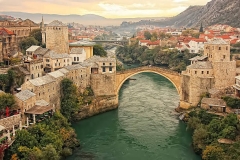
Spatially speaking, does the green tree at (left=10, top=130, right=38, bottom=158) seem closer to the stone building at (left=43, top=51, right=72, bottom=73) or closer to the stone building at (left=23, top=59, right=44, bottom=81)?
the stone building at (left=23, top=59, right=44, bottom=81)

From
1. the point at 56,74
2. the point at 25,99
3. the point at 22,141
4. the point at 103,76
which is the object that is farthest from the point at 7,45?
the point at 22,141

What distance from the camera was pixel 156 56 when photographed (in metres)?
69.8

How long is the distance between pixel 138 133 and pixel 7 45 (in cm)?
2127

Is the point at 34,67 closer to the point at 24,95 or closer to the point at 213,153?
the point at 24,95

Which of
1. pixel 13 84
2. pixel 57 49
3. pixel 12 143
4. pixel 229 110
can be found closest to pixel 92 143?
pixel 12 143

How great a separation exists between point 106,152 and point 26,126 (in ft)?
22.5

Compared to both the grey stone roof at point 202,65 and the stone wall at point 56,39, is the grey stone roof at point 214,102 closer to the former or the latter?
the grey stone roof at point 202,65

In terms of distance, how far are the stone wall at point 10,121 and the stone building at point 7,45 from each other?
1307 centimetres

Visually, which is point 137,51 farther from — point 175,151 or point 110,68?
point 175,151

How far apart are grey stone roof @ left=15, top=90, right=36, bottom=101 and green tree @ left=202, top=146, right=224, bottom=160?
594 inches

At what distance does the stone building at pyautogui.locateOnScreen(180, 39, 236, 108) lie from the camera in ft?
107

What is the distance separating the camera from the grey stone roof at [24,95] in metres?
26.3

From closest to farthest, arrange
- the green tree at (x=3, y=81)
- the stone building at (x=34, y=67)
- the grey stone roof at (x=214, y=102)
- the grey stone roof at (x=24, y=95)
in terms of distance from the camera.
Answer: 1. the grey stone roof at (x=24, y=95)
2. the grey stone roof at (x=214, y=102)
3. the green tree at (x=3, y=81)
4. the stone building at (x=34, y=67)

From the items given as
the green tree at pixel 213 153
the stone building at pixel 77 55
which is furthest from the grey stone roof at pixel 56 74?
the green tree at pixel 213 153
